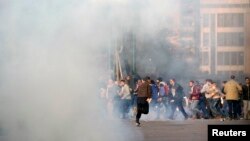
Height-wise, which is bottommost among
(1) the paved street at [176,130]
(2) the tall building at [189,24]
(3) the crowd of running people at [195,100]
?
(1) the paved street at [176,130]

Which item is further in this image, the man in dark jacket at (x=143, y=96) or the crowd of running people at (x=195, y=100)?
the crowd of running people at (x=195, y=100)

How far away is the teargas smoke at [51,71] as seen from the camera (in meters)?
8.02

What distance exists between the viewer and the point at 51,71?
8023 millimetres

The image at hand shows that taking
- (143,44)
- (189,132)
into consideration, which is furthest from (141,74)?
(189,132)

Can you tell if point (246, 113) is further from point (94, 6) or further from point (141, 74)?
point (94, 6)

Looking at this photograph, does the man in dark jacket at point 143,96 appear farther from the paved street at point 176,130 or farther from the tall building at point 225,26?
the tall building at point 225,26

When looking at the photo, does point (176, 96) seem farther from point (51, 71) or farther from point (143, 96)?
point (51, 71)

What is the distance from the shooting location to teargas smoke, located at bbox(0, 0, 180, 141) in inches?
316

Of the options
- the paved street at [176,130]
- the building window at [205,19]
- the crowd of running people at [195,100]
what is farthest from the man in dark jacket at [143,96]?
the building window at [205,19]

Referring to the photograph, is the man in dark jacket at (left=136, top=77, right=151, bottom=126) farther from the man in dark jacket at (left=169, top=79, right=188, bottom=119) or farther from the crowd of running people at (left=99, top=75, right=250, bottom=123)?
the man in dark jacket at (left=169, top=79, right=188, bottom=119)

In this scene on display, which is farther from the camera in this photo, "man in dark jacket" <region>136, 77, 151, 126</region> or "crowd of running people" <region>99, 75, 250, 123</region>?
"crowd of running people" <region>99, 75, 250, 123</region>

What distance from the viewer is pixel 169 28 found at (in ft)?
34.3

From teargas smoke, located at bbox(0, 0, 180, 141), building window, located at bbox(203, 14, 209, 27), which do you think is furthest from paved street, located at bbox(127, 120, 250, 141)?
building window, located at bbox(203, 14, 209, 27)

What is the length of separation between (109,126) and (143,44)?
2009 millimetres
